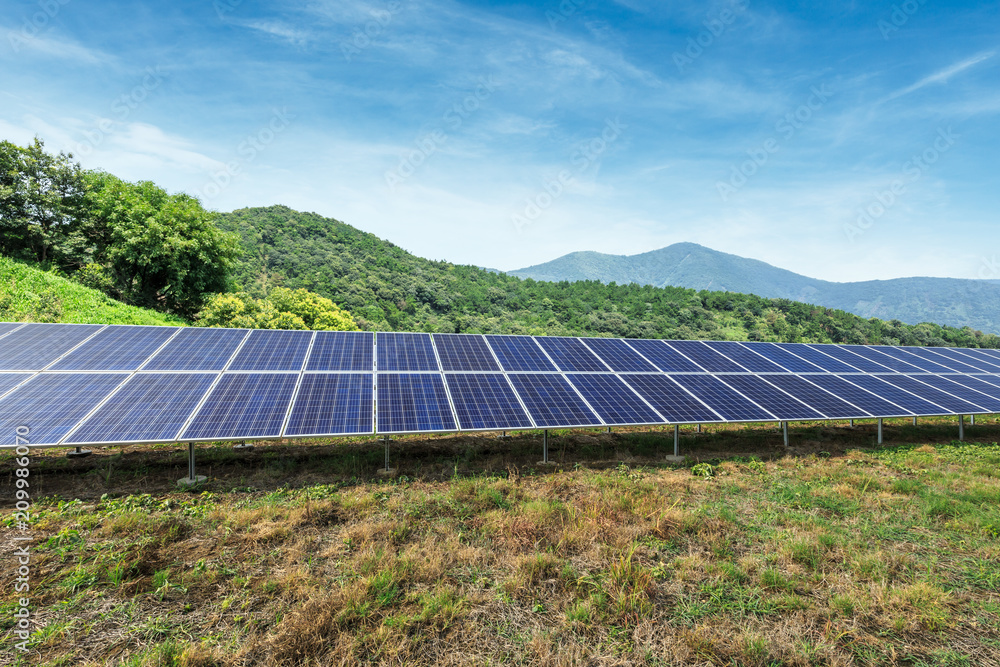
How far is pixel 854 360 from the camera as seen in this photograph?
2050 cm

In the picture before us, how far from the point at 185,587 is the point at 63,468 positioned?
7.90 m

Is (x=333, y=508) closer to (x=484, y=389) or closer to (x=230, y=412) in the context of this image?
(x=230, y=412)

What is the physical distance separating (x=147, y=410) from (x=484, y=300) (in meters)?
71.1

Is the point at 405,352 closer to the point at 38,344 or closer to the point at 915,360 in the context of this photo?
the point at 38,344

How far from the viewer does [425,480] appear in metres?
11.0

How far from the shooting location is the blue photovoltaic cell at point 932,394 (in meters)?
15.2

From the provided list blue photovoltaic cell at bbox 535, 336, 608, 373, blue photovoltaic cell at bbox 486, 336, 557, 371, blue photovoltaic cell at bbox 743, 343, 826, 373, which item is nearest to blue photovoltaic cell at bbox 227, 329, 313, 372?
blue photovoltaic cell at bbox 486, 336, 557, 371

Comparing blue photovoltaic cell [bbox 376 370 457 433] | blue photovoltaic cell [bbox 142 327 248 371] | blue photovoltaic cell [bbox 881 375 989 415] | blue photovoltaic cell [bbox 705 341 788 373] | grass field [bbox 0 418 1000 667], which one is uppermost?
blue photovoltaic cell [bbox 142 327 248 371]

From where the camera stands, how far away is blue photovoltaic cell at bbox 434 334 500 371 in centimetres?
1417

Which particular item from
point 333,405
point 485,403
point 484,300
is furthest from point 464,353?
point 484,300

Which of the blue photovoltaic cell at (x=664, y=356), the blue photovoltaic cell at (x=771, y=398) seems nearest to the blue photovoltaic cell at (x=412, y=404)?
the blue photovoltaic cell at (x=664, y=356)

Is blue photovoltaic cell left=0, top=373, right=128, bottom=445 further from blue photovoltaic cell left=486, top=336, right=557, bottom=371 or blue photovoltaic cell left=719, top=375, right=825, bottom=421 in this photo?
blue photovoltaic cell left=719, top=375, right=825, bottom=421

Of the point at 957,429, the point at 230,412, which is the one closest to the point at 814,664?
the point at 230,412

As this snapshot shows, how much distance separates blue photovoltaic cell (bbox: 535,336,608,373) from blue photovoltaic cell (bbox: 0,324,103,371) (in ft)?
51.8
